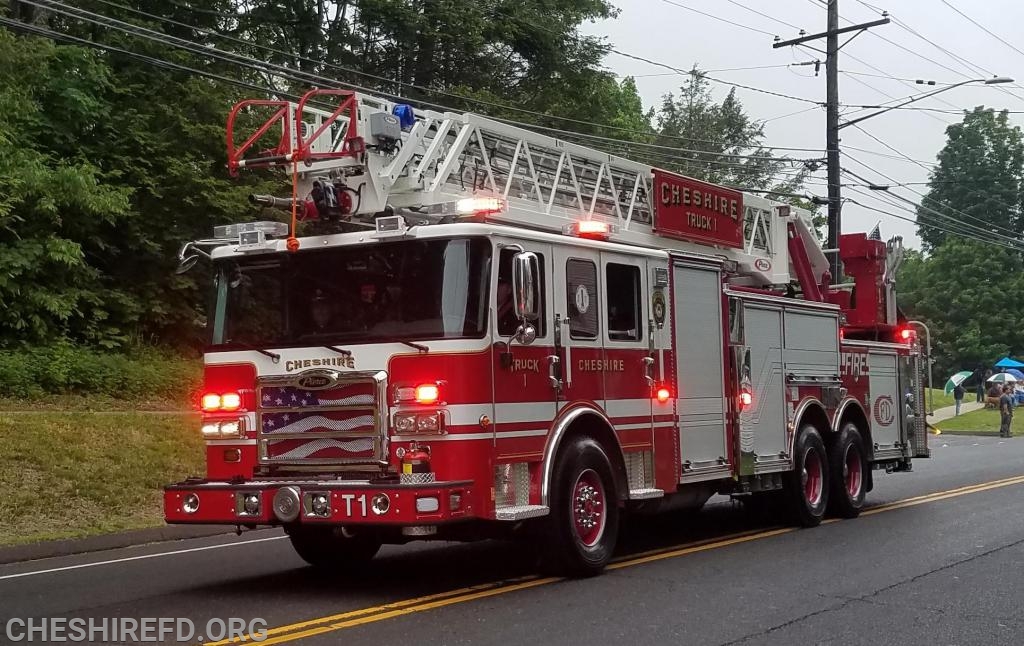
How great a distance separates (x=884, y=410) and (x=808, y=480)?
92.2 inches

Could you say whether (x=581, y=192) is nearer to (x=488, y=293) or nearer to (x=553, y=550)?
(x=488, y=293)

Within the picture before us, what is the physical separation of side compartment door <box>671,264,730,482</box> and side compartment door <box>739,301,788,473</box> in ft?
1.58

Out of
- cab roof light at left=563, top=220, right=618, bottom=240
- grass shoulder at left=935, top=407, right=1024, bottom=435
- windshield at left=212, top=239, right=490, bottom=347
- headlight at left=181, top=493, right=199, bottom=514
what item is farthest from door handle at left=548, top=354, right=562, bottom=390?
grass shoulder at left=935, top=407, right=1024, bottom=435

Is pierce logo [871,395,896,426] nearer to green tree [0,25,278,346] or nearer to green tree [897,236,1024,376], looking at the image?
green tree [0,25,278,346]

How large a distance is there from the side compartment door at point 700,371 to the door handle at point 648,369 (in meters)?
0.47

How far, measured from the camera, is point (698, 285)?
1132cm

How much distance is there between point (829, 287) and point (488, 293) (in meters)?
7.92

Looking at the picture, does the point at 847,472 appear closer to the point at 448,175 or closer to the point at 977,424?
the point at 448,175

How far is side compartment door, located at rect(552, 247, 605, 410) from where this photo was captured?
9359 millimetres

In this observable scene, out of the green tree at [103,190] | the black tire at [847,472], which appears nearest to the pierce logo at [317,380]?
the black tire at [847,472]

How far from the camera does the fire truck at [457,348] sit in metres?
8.47

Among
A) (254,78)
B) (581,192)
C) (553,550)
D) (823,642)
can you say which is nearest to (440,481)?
(553,550)

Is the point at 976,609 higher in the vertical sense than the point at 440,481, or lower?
lower

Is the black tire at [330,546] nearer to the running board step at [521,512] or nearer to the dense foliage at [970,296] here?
the running board step at [521,512]
